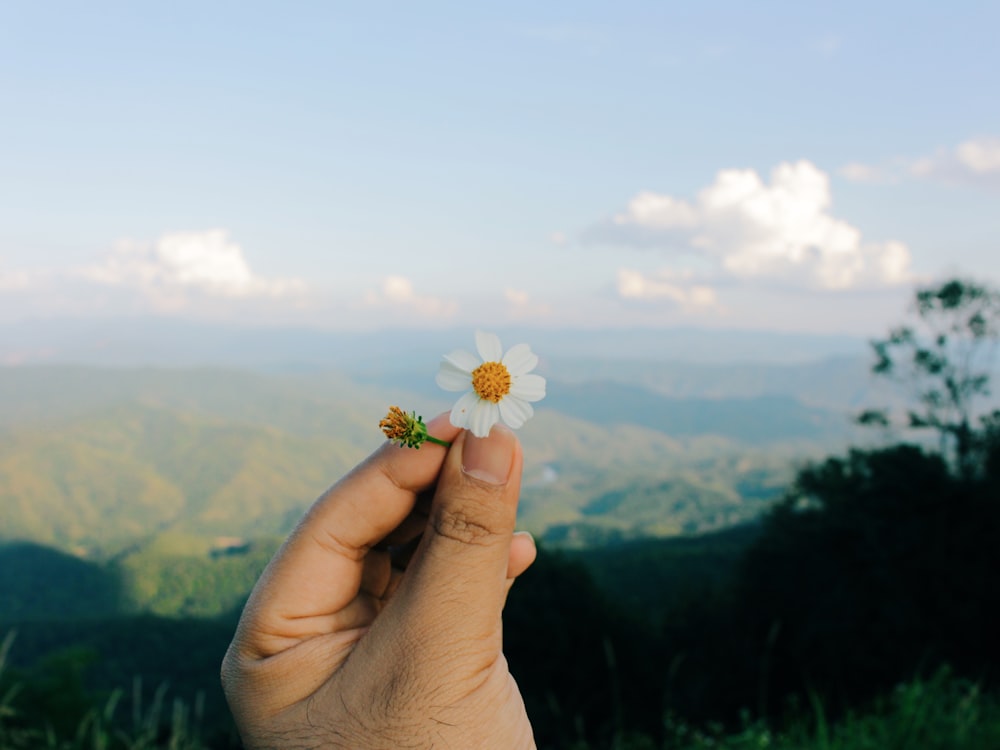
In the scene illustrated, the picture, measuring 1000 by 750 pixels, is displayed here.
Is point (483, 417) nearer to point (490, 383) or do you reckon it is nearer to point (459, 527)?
point (490, 383)

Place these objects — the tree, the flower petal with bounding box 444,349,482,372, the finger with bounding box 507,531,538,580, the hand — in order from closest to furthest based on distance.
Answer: the hand, the flower petal with bounding box 444,349,482,372, the finger with bounding box 507,531,538,580, the tree

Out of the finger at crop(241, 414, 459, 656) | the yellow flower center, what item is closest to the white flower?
the yellow flower center

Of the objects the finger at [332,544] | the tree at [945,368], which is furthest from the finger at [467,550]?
the tree at [945,368]

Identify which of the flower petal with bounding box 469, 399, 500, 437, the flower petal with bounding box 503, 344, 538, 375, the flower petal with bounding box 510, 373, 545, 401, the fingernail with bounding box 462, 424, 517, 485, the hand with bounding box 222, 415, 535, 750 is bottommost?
the hand with bounding box 222, 415, 535, 750

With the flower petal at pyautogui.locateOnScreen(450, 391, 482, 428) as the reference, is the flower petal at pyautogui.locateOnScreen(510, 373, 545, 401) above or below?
above

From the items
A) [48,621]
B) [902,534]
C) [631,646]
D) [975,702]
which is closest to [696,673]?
[631,646]

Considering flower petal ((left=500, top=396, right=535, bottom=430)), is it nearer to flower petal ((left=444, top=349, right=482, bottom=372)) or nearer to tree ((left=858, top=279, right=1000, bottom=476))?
flower petal ((left=444, top=349, right=482, bottom=372))

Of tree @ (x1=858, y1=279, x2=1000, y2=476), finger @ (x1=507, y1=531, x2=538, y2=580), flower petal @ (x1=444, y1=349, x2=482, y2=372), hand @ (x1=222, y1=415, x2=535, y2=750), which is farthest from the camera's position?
tree @ (x1=858, y1=279, x2=1000, y2=476)

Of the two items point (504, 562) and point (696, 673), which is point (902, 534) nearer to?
point (696, 673)
